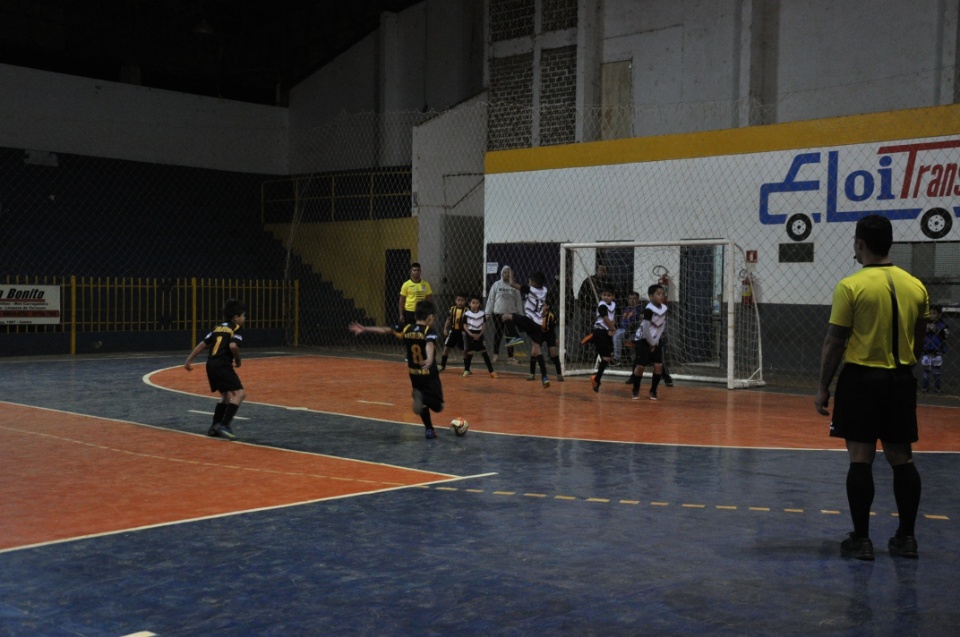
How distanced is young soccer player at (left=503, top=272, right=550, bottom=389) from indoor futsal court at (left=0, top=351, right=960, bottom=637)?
4.20 m

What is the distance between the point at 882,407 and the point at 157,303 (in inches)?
986

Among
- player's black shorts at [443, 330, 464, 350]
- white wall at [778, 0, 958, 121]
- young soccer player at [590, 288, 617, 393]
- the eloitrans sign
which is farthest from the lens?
the eloitrans sign

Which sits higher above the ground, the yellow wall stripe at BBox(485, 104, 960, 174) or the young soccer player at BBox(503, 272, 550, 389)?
the yellow wall stripe at BBox(485, 104, 960, 174)

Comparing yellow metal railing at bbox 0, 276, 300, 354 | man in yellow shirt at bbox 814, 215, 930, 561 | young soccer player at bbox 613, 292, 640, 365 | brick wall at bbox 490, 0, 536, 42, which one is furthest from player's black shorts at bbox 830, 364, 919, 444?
brick wall at bbox 490, 0, 536, 42

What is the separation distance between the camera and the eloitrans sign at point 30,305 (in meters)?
24.7

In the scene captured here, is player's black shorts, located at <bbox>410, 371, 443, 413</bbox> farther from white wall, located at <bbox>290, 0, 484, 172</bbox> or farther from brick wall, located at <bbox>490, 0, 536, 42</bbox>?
white wall, located at <bbox>290, 0, 484, 172</bbox>

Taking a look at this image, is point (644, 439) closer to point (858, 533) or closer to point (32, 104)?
point (858, 533)

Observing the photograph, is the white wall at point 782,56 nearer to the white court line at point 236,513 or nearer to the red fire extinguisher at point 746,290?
the red fire extinguisher at point 746,290

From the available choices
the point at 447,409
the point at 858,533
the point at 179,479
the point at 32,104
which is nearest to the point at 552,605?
the point at 858,533

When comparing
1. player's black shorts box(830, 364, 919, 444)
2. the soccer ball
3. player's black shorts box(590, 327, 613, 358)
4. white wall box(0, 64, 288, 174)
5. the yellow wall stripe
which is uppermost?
white wall box(0, 64, 288, 174)

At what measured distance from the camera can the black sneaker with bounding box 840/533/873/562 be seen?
6.61 metres

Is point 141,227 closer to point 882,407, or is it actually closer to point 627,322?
point 627,322

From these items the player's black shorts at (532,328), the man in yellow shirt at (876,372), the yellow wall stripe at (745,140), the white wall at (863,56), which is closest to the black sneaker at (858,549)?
the man in yellow shirt at (876,372)

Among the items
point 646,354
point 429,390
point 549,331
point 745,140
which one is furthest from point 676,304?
point 429,390
